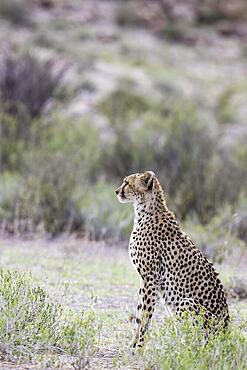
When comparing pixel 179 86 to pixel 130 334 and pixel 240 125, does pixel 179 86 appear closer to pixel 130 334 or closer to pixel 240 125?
pixel 240 125

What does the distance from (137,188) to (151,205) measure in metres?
0.17

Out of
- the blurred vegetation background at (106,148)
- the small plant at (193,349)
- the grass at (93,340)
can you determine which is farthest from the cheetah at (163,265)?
the blurred vegetation background at (106,148)

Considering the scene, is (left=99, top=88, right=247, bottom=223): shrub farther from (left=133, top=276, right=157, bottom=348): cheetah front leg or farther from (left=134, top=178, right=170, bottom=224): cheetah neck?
(left=133, top=276, right=157, bottom=348): cheetah front leg

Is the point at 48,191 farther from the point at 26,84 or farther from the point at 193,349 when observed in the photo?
the point at 193,349

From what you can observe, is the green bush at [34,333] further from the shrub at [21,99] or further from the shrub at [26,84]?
the shrub at [26,84]

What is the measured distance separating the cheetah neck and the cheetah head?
0.08 feet

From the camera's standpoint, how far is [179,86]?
128 ft

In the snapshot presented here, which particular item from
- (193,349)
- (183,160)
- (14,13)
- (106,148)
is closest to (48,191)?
(183,160)

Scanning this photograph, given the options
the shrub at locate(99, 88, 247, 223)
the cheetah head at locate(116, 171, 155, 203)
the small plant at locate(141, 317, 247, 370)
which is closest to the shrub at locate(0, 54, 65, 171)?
the shrub at locate(99, 88, 247, 223)

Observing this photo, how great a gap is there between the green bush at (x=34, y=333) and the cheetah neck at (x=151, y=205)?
1006 mm

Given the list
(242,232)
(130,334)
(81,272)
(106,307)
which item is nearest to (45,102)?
(242,232)

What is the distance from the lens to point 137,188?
23.6 feet

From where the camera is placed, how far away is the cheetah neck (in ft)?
23.5

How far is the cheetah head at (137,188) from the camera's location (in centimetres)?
717
